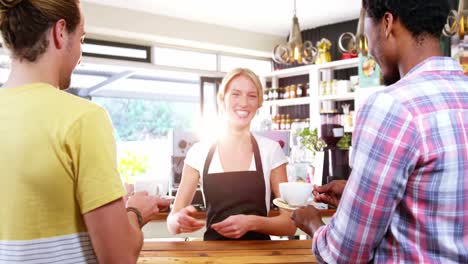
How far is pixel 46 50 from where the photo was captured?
937mm

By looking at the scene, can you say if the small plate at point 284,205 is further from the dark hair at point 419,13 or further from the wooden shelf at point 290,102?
the wooden shelf at point 290,102

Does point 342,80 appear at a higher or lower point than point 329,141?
higher

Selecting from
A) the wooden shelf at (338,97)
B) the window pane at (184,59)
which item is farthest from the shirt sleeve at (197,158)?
the window pane at (184,59)

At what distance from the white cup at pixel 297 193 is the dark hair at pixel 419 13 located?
65 cm

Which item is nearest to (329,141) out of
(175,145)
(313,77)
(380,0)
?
(175,145)

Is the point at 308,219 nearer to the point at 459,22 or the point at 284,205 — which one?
the point at 284,205

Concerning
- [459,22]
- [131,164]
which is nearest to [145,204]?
[459,22]

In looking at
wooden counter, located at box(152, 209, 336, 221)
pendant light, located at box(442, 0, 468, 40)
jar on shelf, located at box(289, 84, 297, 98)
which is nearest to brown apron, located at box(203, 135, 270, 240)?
wooden counter, located at box(152, 209, 336, 221)

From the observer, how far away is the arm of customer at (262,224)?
1.74m

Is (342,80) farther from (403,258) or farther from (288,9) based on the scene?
(403,258)

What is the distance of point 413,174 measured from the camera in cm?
88

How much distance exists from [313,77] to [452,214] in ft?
22.0

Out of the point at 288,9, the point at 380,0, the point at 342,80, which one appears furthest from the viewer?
the point at 342,80

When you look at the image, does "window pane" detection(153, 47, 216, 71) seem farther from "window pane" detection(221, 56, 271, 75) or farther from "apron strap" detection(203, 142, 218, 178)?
"apron strap" detection(203, 142, 218, 178)
